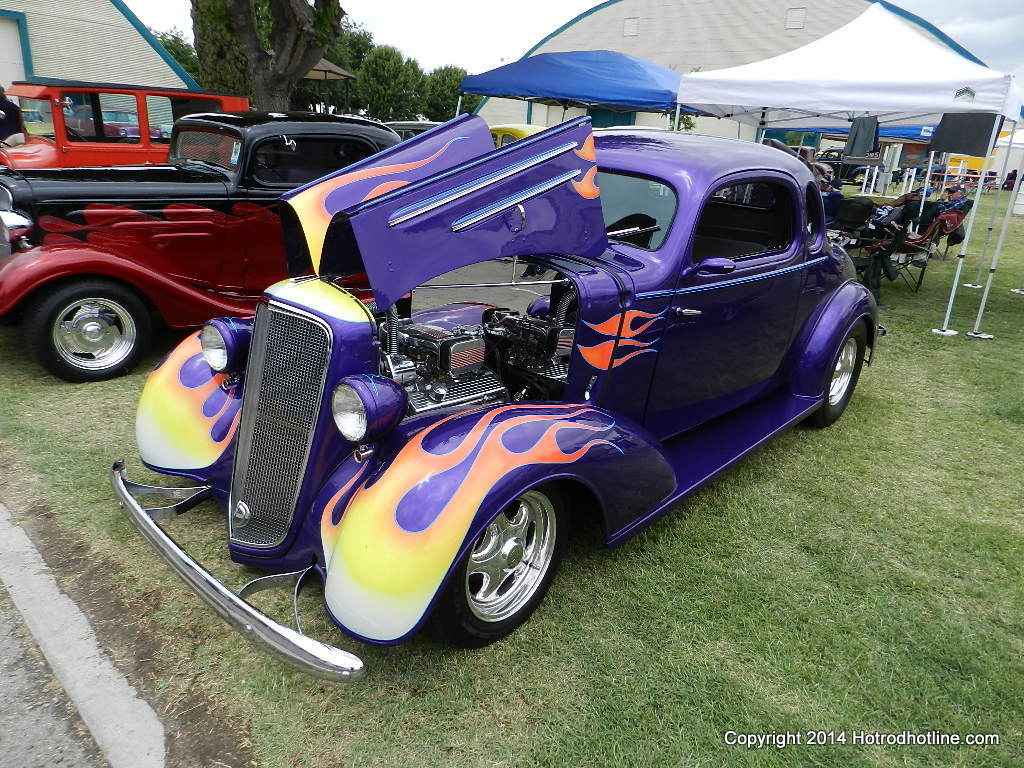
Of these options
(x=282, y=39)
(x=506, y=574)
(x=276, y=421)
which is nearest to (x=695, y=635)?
(x=506, y=574)

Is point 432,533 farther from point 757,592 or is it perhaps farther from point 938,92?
point 938,92

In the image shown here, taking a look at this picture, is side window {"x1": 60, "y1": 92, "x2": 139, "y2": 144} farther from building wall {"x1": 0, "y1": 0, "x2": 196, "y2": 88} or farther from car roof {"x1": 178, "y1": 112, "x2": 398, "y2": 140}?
building wall {"x1": 0, "y1": 0, "x2": 196, "y2": 88}

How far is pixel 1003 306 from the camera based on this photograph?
29.1 feet

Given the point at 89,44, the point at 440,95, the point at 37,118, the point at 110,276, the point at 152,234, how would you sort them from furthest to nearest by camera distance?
1. the point at 440,95
2. the point at 89,44
3. the point at 37,118
4. the point at 152,234
5. the point at 110,276

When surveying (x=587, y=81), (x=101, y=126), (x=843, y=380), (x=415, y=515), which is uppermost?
(x=587, y=81)

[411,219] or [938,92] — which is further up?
[938,92]

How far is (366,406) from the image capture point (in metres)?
2.26

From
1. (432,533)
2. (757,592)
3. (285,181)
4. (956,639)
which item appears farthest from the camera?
(285,181)

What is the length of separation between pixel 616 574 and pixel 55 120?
8850mm

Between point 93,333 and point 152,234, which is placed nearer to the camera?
point 93,333

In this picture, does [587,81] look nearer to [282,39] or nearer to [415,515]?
[282,39]

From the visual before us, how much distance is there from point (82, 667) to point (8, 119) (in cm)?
1000

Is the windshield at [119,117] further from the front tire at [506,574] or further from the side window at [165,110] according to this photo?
the front tire at [506,574]

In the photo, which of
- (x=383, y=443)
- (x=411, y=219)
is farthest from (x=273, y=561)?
(x=411, y=219)
